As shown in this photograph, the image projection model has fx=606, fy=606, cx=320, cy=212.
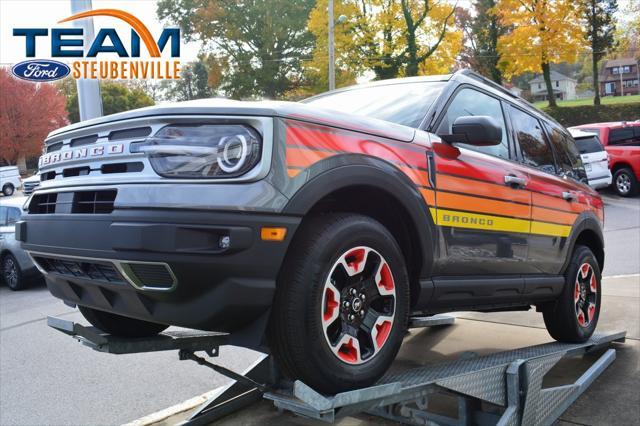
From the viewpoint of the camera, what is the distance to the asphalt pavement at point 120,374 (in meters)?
4.19

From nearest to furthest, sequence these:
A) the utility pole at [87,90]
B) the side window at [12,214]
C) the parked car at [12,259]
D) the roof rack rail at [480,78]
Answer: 1. the roof rack rail at [480,78]
2. the utility pole at [87,90]
3. the parked car at [12,259]
4. the side window at [12,214]

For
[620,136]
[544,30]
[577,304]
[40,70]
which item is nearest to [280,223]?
[577,304]

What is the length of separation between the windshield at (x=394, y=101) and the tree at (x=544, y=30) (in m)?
25.5

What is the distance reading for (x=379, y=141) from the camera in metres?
2.77

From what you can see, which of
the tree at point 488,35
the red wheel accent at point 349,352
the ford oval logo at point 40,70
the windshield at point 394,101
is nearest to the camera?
the red wheel accent at point 349,352

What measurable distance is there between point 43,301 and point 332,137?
778cm

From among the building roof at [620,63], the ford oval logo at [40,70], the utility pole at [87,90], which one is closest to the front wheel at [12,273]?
the utility pole at [87,90]

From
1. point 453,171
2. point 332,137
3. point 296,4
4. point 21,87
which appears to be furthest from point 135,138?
point 21,87

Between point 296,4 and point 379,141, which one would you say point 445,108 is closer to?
point 379,141

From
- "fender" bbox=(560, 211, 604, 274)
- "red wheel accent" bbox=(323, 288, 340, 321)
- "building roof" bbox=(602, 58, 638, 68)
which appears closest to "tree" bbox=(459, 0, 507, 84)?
"fender" bbox=(560, 211, 604, 274)

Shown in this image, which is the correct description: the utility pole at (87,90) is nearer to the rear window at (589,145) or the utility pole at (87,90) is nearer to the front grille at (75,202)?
the front grille at (75,202)

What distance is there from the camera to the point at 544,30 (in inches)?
1059

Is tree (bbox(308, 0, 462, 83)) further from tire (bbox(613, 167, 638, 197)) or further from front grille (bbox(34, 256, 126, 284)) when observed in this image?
front grille (bbox(34, 256, 126, 284))

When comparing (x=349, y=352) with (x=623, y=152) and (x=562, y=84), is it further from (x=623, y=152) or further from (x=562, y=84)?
(x=562, y=84)
